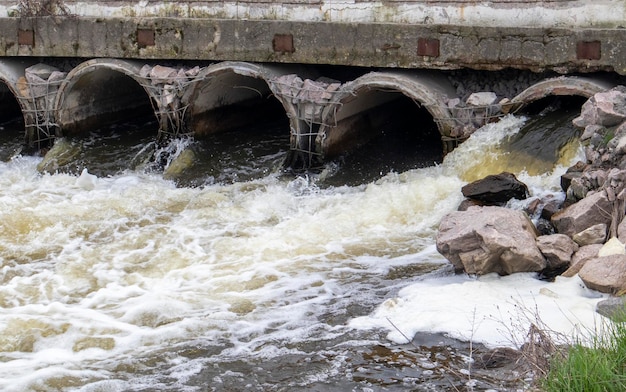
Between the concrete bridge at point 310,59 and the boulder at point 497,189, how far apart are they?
136 centimetres

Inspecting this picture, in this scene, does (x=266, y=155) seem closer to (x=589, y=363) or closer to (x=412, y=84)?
(x=412, y=84)

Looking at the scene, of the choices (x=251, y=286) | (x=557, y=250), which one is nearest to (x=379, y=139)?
(x=251, y=286)

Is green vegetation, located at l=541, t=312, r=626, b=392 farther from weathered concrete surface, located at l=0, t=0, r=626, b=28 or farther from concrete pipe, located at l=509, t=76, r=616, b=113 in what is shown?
weathered concrete surface, located at l=0, t=0, r=626, b=28

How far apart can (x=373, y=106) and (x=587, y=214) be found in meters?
5.05

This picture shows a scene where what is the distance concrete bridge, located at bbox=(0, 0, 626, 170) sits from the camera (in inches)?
384

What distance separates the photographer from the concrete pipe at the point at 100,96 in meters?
12.1

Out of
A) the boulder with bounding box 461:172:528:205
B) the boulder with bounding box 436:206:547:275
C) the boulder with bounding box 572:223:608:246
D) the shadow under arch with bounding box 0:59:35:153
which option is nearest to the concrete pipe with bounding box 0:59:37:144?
the shadow under arch with bounding box 0:59:35:153

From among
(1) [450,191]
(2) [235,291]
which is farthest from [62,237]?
(1) [450,191]

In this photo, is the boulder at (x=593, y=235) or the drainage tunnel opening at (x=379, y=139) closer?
the boulder at (x=593, y=235)

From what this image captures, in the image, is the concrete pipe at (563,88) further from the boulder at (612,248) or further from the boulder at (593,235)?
the boulder at (612,248)

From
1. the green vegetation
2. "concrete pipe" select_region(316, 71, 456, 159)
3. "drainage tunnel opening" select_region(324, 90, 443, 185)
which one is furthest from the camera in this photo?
"drainage tunnel opening" select_region(324, 90, 443, 185)

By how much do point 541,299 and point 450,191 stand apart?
290 cm

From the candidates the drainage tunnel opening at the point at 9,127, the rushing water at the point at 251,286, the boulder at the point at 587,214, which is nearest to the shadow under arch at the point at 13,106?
the drainage tunnel opening at the point at 9,127

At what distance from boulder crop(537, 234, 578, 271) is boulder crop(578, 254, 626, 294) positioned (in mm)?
333
